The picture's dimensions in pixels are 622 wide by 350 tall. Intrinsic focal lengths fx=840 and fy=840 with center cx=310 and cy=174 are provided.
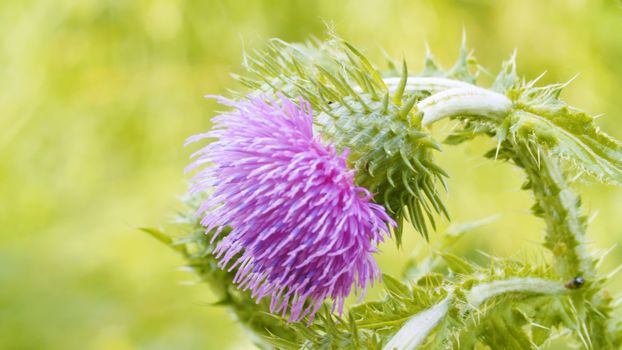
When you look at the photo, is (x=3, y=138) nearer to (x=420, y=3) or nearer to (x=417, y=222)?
(x=420, y=3)

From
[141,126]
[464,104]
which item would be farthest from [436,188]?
[141,126]

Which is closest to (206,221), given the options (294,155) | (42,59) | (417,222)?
(294,155)

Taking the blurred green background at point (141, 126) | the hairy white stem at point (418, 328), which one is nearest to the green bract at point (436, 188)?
the hairy white stem at point (418, 328)

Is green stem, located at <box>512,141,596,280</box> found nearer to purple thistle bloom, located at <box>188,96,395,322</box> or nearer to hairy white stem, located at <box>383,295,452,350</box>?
hairy white stem, located at <box>383,295,452,350</box>

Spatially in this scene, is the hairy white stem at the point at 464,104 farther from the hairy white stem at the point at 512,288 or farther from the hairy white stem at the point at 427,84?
the hairy white stem at the point at 512,288

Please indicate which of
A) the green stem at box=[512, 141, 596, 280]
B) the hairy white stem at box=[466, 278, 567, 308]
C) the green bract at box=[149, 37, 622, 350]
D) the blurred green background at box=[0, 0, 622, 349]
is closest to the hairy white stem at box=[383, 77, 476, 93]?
the green bract at box=[149, 37, 622, 350]

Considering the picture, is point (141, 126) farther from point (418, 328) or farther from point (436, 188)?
point (418, 328)
